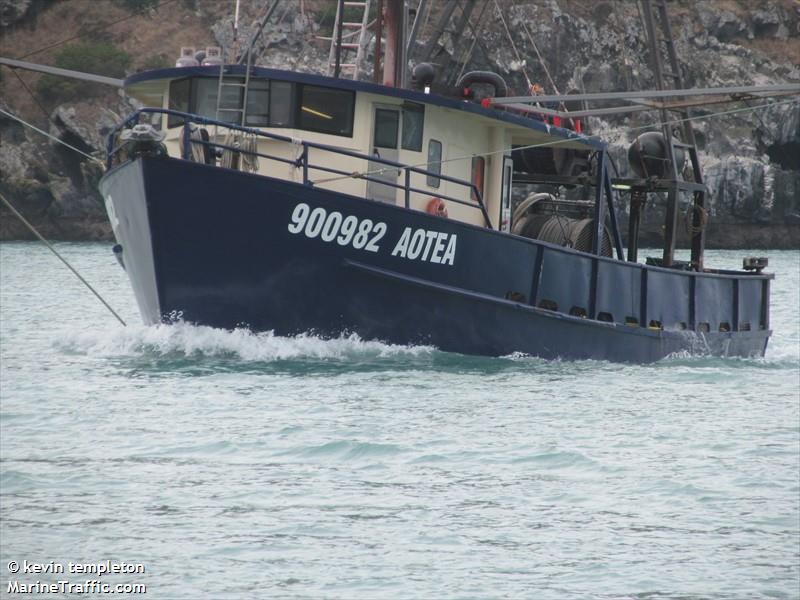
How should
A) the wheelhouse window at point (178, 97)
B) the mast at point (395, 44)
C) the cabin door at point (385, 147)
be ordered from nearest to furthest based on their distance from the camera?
the cabin door at point (385, 147) → the wheelhouse window at point (178, 97) → the mast at point (395, 44)

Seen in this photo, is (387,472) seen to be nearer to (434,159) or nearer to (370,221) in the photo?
(370,221)

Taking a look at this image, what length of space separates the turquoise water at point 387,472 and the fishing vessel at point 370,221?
564mm

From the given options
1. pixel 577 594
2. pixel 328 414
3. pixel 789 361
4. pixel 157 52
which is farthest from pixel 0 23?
pixel 577 594

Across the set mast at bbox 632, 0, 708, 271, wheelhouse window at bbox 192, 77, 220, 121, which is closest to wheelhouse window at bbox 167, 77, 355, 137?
wheelhouse window at bbox 192, 77, 220, 121

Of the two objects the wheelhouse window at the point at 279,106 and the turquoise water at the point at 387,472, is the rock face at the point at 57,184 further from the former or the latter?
the wheelhouse window at the point at 279,106

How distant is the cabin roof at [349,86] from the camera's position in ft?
58.7

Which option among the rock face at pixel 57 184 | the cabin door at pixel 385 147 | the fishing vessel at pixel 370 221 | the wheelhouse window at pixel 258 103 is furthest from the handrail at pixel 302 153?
the rock face at pixel 57 184

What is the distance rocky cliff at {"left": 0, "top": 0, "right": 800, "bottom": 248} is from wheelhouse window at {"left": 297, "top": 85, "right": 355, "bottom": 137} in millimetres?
48764

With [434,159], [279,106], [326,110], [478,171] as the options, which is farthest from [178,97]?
[478,171]

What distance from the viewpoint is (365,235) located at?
1694cm

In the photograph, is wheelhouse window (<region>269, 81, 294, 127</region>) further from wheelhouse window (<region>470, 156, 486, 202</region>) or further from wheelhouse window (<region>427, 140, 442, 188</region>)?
wheelhouse window (<region>470, 156, 486, 202</region>)

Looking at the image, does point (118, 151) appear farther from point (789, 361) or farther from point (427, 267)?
point (789, 361)

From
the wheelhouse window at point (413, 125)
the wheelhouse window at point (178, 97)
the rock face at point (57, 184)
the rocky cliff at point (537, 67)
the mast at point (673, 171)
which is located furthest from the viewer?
the rocky cliff at point (537, 67)

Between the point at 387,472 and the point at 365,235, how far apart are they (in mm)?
5870
